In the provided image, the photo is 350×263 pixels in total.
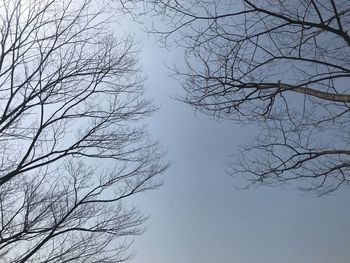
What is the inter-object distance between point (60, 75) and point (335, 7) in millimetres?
4821

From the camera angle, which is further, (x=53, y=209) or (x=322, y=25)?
(x=53, y=209)

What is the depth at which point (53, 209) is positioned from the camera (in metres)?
9.78

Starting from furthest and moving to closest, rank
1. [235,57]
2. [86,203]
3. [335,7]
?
[86,203], [235,57], [335,7]

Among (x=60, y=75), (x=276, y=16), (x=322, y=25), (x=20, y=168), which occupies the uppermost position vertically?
(x=60, y=75)

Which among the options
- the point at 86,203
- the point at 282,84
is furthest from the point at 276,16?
the point at 86,203

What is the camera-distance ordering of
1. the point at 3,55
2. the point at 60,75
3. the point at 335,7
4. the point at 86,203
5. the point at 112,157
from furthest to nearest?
the point at 86,203, the point at 112,157, the point at 60,75, the point at 3,55, the point at 335,7

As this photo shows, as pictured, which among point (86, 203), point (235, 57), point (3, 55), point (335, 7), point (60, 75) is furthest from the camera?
point (86, 203)

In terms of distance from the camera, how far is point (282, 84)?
19.5 ft

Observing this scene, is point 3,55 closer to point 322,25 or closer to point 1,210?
point 1,210

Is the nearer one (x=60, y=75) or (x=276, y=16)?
(x=276, y=16)

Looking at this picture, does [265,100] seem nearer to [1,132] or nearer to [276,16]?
[276,16]

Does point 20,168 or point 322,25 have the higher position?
point 20,168

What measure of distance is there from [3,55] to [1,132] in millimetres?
1243

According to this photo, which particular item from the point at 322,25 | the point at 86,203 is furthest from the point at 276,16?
the point at 86,203
